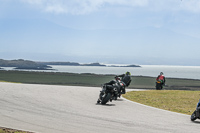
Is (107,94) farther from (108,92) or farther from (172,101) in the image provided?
(172,101)

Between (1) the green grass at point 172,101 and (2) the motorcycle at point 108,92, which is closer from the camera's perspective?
(1) the green grass at point 172,101

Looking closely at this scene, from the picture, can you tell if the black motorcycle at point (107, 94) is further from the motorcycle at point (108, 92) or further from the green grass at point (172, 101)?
the green grass at point (172, 101)

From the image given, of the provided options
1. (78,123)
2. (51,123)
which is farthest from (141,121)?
(51,123)

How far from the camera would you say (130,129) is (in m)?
10.2

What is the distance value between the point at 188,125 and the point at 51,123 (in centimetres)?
459

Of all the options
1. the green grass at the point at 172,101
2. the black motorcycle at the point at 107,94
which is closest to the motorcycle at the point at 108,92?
the black motorcycle at the point at 107,94

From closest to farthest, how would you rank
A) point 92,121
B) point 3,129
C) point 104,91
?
point 3,129 < point 92,121 < point 104,91

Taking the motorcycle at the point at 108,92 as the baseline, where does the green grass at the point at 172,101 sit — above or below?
below

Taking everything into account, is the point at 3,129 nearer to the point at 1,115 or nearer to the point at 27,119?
the point at 27,119

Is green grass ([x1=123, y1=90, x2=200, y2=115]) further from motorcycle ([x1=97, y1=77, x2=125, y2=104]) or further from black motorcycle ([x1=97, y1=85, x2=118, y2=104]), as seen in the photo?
black motorcycle ([x1=97, y1=85, x2=118, y2=104])

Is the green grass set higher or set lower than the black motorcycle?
lower

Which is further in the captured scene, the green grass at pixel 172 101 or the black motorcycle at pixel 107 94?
the black motorcycle at pixel 107 94

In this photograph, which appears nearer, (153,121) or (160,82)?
(153,121)

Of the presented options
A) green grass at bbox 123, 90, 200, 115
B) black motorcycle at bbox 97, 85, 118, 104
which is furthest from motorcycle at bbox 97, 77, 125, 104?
green grass at bbox 123, 90, 200, 115
